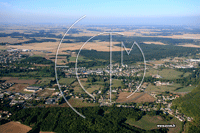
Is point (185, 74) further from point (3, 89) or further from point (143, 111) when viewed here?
point (3, 89)

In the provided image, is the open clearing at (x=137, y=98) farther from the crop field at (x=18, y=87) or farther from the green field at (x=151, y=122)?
the crop field at (x=18, y=87)

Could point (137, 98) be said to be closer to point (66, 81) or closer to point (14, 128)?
point (66, 81)

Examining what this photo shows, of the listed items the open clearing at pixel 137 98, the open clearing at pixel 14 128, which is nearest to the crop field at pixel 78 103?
the open clearing at pixel 137 98

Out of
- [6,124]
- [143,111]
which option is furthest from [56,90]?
[143,111]

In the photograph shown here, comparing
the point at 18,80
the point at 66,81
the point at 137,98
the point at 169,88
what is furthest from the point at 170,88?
the point at 18,80

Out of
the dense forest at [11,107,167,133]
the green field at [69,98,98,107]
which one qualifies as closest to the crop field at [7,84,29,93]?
the dense forest at [11,107,167,133]

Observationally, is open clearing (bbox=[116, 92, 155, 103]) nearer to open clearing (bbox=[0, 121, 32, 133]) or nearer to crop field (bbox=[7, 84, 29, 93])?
open clearing (bbox=[0, 121, 32, 133])
